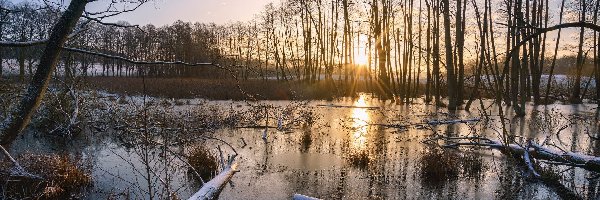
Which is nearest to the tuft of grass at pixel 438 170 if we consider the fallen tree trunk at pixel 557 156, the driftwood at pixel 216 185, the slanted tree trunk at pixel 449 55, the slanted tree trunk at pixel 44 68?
the fallen tree trunk at pixel 557 156

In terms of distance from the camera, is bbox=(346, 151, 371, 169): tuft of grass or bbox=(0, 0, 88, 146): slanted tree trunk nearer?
bbox=(0, 0, 88, 146): slanted tree trunk

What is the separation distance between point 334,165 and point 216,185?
10.9ft

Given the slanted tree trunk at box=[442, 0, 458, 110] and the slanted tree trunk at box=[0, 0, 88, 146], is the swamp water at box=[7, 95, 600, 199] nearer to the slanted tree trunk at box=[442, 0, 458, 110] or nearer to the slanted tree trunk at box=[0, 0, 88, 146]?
the slanted tree trunk at box=[0, 0, 88, 146]

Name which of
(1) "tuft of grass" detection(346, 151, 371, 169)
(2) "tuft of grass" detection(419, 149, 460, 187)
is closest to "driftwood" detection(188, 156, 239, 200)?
(1) "tuft of grass" detection(346, 151, 371, 169)

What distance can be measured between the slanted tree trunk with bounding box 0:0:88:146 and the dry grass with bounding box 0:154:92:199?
4.15 m

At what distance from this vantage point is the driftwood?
6.83 m

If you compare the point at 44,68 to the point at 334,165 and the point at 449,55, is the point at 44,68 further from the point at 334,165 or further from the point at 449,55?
the point at 449,55

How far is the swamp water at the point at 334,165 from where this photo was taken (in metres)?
7.92

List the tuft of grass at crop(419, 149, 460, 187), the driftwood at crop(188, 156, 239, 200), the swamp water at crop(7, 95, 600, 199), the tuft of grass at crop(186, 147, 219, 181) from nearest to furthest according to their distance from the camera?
1. the driftwood at crop(188, 156, 239, 200)
2. the swamp water at crop(7, 95, 600, 199)
3. the tuft of grass at crop(419, 149, 460, 187)
4. the tuft of grass at crop(186, 147, 219, 181)

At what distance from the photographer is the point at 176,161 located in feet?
34.1

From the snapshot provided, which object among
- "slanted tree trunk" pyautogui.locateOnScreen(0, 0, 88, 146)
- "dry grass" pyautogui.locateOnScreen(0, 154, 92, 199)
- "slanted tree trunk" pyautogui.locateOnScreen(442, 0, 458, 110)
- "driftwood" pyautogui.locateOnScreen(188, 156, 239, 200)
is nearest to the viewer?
"slanted tree trunk" pyautogui.locateOnScreen(0, 0, 88, 146)

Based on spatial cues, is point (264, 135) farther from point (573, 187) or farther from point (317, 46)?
point (317, 46)

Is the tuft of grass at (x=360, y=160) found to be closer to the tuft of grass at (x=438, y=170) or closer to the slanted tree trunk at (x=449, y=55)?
the tuft of grass at (x=438, y=170)

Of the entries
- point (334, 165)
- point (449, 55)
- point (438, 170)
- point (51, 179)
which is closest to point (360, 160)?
point (334, 165)
